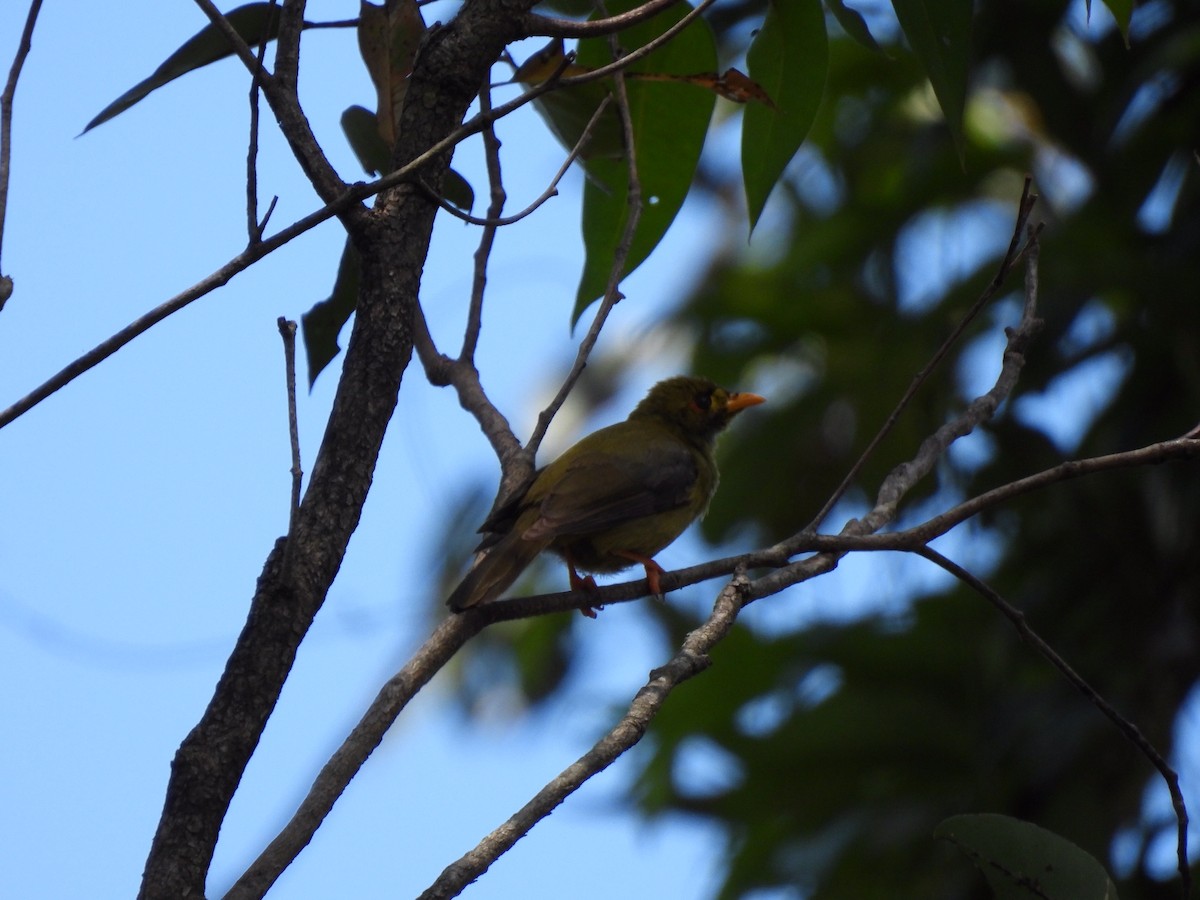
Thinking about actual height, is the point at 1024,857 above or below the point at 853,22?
below

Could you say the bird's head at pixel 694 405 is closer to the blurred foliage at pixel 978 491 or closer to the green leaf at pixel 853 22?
the blurred foliage at pixel 978 491

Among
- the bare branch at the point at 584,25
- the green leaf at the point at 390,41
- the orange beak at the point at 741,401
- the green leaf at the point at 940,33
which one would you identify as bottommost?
the bare branch at the point at 584,25

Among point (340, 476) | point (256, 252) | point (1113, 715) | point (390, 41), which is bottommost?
point (1113, 715)

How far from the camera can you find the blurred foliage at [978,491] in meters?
6.14

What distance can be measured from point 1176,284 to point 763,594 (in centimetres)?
435

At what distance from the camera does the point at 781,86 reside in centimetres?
358

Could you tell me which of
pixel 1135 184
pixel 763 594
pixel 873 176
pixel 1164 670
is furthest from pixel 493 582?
pixel 873 176

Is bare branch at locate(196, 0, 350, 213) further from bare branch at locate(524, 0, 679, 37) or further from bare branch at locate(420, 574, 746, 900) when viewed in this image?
bare branch at locate(420, 574, 746, 900)

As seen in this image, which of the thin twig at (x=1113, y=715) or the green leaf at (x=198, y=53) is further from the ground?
the green leaf at (x=198, y=53)

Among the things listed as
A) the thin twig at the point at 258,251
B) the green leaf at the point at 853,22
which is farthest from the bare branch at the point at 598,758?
the green leaf at the point at 853,22

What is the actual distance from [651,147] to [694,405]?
2759 mm

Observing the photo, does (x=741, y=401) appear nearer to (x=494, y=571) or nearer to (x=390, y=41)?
(x=494, y=571)

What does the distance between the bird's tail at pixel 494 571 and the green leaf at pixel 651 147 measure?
2.49 feet

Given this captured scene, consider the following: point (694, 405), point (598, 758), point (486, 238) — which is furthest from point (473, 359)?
point (694, 405)
